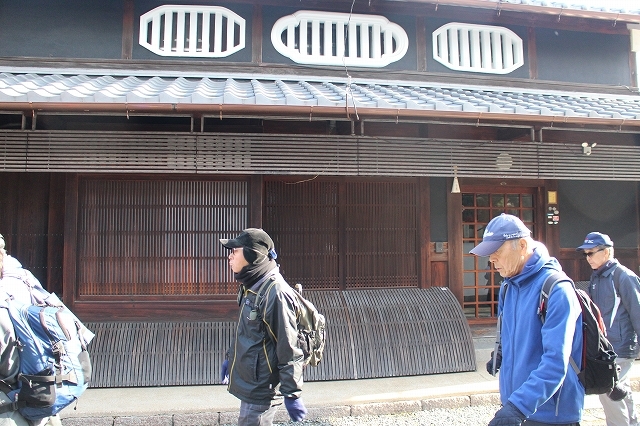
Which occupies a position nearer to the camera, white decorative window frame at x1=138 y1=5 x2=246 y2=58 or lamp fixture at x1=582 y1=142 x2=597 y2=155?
lamp fixture at x1=582 y1=142 x2=597 y2=155

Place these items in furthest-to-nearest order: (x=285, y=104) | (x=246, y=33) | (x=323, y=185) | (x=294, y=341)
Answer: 1. (x=246, y=33)
2. (x=323, y=185)
3. (x=285, y=104)
4. (x=294, y=341)

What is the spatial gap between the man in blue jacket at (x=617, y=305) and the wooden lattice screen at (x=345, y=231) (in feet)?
9.58

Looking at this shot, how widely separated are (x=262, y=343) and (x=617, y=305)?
3476 millimetres

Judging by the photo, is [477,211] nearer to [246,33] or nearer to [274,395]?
[246,33]

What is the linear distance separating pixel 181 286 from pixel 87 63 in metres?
3.91

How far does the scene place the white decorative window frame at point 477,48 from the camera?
25.2 ft

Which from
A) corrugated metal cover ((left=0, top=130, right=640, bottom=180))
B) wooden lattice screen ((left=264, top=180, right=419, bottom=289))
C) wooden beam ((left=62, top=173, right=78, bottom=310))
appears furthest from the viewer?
wooden lattice screen ((left=264, top=180, right=419, bottom=289))

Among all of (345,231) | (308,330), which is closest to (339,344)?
(345,231)

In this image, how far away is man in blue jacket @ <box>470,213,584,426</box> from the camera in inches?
84.0

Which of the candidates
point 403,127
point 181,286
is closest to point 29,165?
point 181,286

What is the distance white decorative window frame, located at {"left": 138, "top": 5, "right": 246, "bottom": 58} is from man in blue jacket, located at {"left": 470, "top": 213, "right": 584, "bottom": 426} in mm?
6017

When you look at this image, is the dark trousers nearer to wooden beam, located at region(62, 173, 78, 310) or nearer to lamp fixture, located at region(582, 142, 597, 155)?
wooden beam, located at region(62, 173, 78, 310)

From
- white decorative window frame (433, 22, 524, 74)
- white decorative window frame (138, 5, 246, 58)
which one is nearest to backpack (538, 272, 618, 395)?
A: white decorative window frame (433, 22, 524, 74)

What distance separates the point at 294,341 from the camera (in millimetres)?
2922
